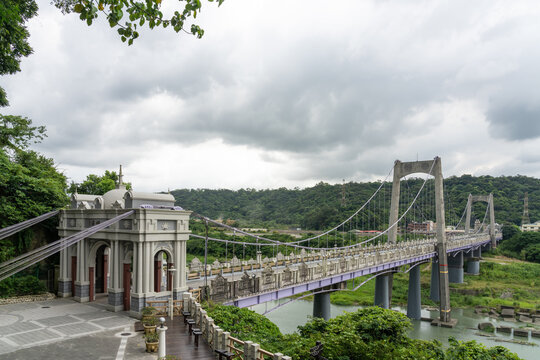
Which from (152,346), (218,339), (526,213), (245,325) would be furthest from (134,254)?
(526,213)

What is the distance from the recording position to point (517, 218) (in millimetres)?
103750

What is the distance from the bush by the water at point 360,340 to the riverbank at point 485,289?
1060 inches

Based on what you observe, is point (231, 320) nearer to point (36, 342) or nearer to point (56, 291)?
point (36, 342)

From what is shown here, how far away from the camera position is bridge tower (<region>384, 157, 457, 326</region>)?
41.3 m

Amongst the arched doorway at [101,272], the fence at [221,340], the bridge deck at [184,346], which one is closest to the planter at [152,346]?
the bridge deck at [184,346]

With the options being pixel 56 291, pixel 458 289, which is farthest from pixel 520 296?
pixel 56 291

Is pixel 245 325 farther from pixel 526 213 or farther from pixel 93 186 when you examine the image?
pixel 526 213

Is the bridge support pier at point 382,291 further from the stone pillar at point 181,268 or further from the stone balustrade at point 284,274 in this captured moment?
the stone pillar at point 181,268

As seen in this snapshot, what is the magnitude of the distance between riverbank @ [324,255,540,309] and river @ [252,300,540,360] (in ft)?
10.2

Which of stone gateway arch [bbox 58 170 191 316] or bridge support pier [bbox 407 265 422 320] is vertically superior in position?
stone gateway arch [bbox 58 170 191 316]

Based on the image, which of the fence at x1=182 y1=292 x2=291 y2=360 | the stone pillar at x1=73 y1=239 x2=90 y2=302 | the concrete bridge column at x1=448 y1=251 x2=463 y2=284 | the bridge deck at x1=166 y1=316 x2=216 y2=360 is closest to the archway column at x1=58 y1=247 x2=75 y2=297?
the stone pillar at x1=73 y1=239 x2=90 y2=302

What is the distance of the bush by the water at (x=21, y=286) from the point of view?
69.0ft

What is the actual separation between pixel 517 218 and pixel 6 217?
114712 millimetres

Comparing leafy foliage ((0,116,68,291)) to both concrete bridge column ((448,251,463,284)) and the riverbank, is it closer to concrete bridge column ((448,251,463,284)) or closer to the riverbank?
the riverbank
